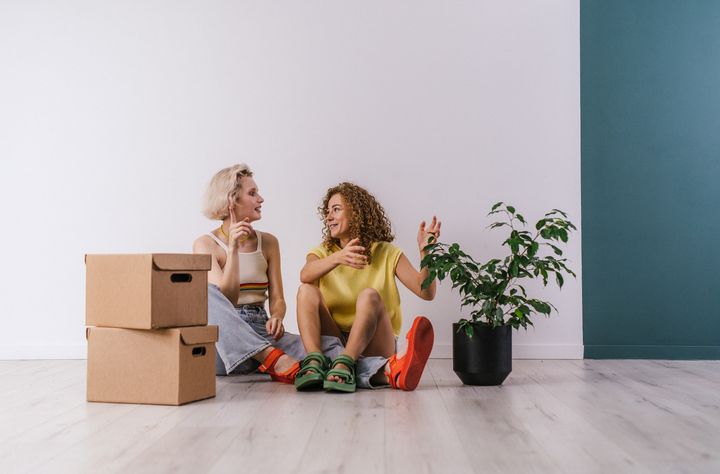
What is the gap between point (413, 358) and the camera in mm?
2361

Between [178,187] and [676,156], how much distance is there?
7.90 feet

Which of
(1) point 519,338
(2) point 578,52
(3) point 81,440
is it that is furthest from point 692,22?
(3) point 81,440

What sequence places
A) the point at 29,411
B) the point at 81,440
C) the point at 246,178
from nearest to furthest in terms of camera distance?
the point at 81,440
the point at 29,411
the point at 246,178

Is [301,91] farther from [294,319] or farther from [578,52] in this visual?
[578,52]

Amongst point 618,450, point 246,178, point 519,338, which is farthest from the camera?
point 519,338

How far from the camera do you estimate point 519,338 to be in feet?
11.2

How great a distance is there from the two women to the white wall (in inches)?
24.5

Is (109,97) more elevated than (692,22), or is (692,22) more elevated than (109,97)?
(692,22)

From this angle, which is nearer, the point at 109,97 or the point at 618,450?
the point at 618,450

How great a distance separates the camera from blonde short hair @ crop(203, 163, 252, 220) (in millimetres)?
2848

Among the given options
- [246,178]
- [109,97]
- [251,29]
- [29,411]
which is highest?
[251,29]

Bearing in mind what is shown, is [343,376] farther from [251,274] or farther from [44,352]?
[44,352]

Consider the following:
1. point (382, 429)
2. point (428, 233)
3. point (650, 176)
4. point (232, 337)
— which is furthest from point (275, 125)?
point (382, 429)

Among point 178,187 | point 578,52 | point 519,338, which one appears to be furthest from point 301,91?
point 519,338
